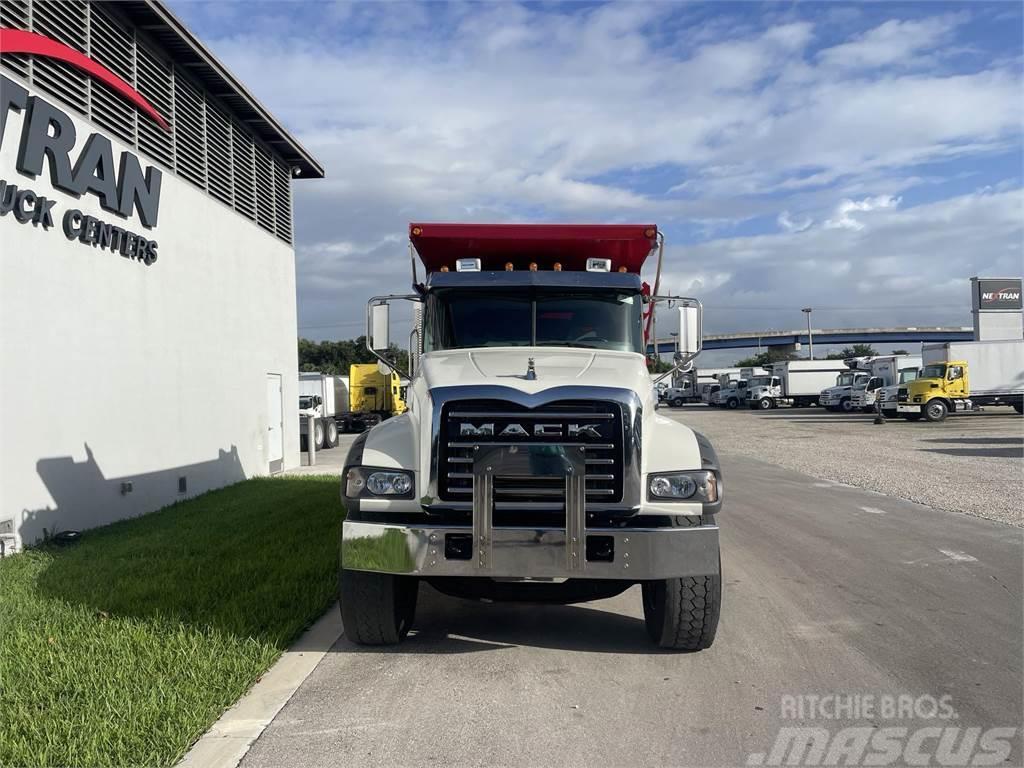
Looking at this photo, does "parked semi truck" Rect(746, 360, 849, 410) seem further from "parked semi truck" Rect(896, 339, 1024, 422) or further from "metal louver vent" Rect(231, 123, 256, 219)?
"metal louver vent" Rect(231, 123, 256, 219)

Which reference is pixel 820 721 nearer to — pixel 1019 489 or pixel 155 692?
pixel 155 692

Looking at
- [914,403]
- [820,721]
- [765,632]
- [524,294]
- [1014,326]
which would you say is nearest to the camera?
[820,721]

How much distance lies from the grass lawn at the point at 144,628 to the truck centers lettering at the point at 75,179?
11.5 ft

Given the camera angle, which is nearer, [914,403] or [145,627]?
[145,627]

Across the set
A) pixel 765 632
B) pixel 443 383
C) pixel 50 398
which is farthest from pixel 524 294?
pixel 50 398

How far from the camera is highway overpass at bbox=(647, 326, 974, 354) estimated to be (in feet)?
348

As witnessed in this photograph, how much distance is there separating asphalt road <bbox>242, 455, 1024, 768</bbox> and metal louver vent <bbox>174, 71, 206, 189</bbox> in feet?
29.9

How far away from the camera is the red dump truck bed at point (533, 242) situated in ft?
23.6

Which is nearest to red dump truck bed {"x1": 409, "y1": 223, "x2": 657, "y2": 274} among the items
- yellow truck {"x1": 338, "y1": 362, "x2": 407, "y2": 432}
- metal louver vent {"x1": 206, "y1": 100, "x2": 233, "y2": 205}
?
metal louver vent {"x1": 206, "y1": 100, "x2": 233, "y2": 205}

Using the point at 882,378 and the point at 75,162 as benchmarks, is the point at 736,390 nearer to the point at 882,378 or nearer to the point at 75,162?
the point at 882,378

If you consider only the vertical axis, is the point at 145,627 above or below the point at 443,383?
below

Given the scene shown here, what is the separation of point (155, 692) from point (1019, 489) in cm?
1313

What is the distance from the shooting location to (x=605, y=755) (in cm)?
365

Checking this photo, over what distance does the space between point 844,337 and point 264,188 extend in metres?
106
